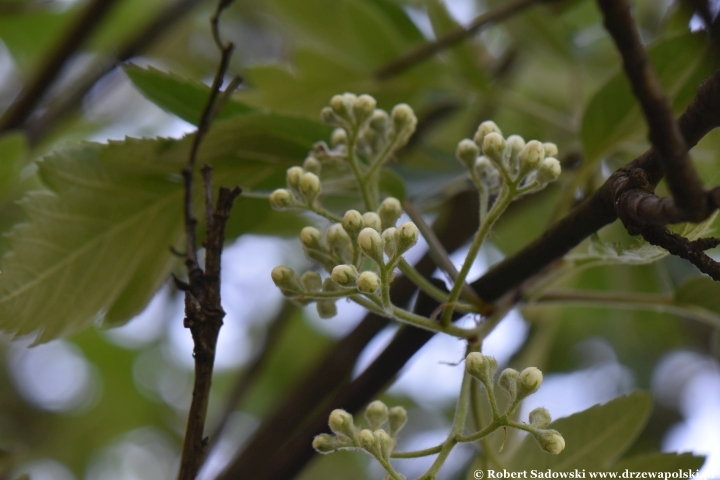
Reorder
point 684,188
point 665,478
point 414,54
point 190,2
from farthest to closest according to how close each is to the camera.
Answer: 1. point 190,2
2. point 414,54
3. point 665,478
4. point 684,188

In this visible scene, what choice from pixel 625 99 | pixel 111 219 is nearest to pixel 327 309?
pixel 111 219

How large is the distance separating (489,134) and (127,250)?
1.72 ft

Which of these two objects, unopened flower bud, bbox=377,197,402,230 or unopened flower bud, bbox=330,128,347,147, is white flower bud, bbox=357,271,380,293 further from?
unopened flower bud, bbox=330,128,347,147

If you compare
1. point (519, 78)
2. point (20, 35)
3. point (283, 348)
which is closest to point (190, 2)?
point (20, 35)

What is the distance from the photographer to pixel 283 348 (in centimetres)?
247

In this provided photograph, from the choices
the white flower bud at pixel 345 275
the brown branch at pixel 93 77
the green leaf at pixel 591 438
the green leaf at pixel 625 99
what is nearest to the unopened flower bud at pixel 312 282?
the white flower bud at pixel 345 275

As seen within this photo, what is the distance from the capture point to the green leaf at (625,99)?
960 mm

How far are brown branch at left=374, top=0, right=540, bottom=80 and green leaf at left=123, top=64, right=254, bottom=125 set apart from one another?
0.57 m

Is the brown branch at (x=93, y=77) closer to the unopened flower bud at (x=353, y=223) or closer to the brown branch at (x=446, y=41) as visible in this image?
the brown branch at (x=446, y=41)

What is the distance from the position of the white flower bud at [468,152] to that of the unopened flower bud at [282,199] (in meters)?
0.21

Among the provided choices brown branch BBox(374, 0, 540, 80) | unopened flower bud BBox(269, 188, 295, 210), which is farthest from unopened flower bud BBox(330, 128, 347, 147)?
brown branch BBox(374, 0, 540, 80)

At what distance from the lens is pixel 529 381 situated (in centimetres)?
67

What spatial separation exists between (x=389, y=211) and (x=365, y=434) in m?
0.25

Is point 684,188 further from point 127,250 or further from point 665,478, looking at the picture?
point 127,250
